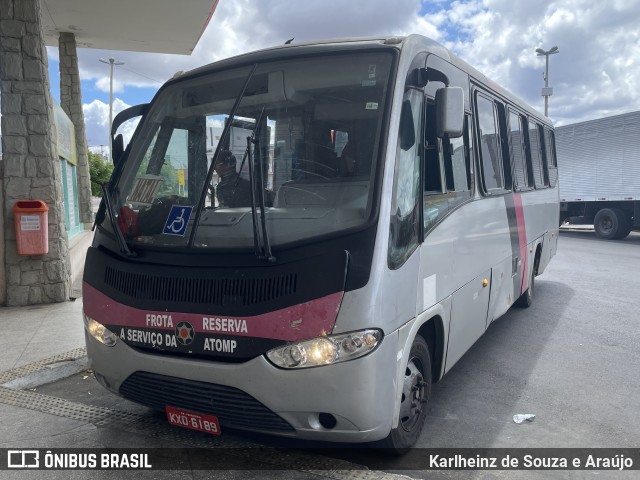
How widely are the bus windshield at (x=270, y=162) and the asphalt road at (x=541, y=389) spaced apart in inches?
58.3

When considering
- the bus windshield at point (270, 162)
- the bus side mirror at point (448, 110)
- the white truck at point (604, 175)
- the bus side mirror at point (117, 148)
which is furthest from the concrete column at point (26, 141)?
the white truck at point (604, 175)

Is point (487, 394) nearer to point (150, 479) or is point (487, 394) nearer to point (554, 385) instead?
point (554, 385)

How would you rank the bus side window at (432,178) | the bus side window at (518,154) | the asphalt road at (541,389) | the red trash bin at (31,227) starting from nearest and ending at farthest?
the bus side window at (432,178) → the asphalt road at (541,389) → the bus side window at (518,154) → the red trash bin at (31,227)

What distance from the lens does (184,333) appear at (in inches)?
135

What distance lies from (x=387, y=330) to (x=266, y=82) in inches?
74.8

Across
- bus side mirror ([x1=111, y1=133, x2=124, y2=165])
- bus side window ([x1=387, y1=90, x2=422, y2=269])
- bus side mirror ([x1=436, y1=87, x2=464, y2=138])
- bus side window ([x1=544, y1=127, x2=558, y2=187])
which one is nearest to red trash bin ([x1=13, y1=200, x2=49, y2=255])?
bus side mirror ([x1=111, y1=133, x2=124, y2=165])

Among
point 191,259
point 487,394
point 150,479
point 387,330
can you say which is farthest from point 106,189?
point 487,394

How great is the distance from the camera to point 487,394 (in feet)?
16.9

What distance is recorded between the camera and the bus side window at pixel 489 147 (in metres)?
5.67

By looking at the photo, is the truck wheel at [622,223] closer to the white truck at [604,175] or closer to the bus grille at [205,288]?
the white truck at [604,175]

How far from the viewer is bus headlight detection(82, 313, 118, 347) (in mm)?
3731

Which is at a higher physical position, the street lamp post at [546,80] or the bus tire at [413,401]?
the street lamp post at [546,80]

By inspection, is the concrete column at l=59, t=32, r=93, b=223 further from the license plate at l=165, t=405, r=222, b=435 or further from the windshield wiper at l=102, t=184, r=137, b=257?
the license plate at l=165, t=405, r=222, b=435

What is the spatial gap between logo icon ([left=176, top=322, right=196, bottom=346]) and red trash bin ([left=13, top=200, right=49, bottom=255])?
5.22 metres
